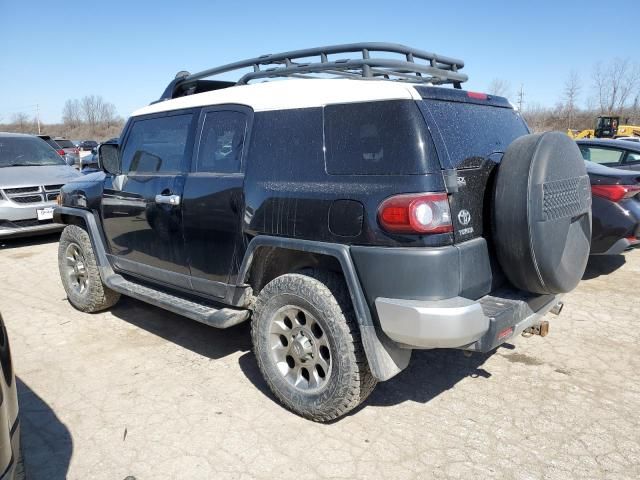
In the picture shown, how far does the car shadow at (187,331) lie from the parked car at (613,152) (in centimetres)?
648

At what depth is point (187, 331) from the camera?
4625mm

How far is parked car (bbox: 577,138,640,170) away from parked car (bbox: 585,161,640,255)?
8.44 ft

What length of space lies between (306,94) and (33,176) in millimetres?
7356

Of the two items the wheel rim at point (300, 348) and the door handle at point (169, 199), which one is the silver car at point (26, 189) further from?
the wheel rim at point (300, 348)

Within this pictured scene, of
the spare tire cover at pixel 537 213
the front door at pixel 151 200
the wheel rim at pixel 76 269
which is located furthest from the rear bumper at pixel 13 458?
the wheel rim at pixel 76 269

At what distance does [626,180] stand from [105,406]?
5.66 m

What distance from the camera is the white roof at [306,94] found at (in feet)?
8.97

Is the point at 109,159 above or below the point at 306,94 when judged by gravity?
below

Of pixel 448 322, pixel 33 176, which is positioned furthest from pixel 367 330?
pixel 33 176

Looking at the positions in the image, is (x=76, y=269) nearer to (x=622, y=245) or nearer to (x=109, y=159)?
(x=109, y=159)

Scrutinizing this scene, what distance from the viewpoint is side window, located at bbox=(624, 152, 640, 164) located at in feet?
26.1

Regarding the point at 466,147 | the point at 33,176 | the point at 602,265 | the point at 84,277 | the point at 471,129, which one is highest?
the point at 471,129

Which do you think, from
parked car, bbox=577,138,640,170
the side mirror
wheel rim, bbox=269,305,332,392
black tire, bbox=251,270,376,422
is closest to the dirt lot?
black tire, bbox=251,270,376,422

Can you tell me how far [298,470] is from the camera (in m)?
2.66
